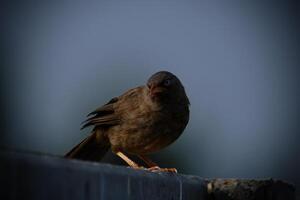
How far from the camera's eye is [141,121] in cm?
704

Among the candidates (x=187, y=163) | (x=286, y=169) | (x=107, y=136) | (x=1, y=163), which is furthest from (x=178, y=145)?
(x=1, y=163)

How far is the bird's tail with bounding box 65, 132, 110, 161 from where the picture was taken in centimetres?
744

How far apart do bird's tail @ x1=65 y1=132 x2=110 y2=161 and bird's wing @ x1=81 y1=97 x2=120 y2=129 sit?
14 cm

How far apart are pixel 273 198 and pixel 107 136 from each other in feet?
11.0

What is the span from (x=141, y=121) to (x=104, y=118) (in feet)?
1.71

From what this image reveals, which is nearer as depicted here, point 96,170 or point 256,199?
point 96,170

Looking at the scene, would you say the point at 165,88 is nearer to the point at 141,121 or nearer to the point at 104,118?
the point at 141,121

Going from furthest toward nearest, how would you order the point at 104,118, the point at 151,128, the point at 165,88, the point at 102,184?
the point at 104,118, the point at 165,88, the point at 151,128, the point at 102,184

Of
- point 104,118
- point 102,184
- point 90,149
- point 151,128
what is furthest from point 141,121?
point 102,184

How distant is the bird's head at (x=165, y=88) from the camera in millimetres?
7044

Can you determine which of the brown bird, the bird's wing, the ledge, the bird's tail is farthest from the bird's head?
the ledge

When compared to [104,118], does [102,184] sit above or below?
above

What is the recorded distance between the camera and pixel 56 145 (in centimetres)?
2983

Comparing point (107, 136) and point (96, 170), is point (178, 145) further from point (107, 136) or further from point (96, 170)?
point (96, 170)
